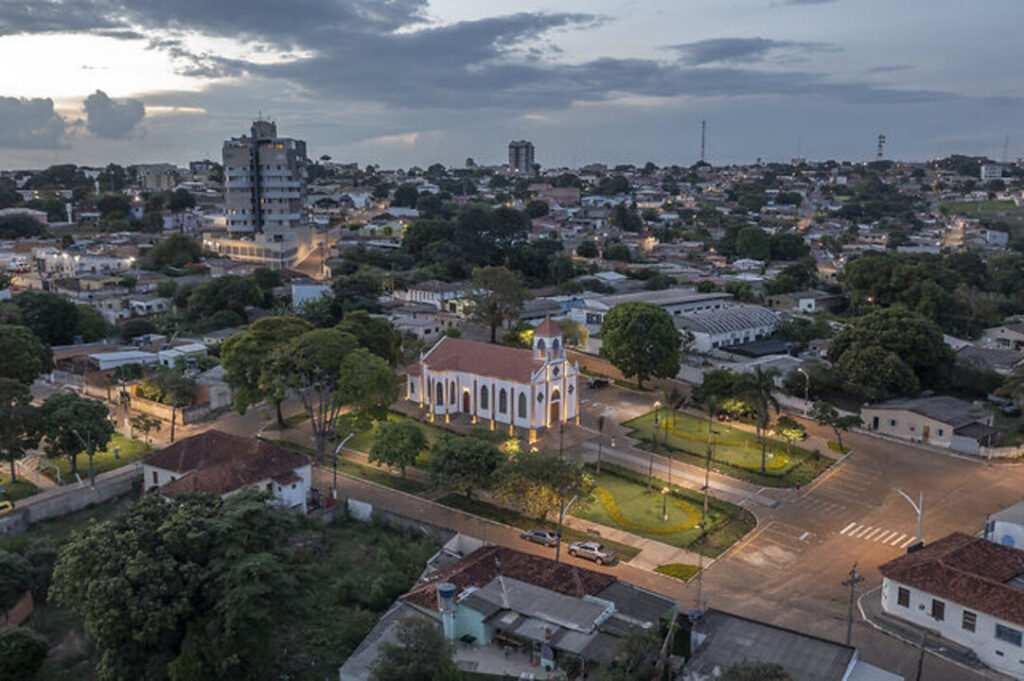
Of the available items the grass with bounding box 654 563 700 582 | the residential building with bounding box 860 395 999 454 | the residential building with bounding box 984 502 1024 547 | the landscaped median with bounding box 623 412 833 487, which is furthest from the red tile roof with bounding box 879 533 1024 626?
the residential building with bounding box 860 395 999 454

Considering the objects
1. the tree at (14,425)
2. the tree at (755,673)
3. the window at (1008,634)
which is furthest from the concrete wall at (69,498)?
the window at (1008,634)

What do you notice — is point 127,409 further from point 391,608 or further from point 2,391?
point 391,608

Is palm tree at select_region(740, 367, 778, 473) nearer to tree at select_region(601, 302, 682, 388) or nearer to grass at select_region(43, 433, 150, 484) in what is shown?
tree at select_region(601, 302, 682, 388)

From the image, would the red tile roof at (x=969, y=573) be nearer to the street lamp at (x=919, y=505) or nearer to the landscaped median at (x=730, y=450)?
the street lamp at (x=919, y=505)

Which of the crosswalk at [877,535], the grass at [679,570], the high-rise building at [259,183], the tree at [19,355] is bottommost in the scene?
the grass at [679,570]

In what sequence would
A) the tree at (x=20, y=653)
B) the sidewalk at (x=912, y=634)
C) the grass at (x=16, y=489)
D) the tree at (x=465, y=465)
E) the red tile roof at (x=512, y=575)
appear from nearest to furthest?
the tree at (x=20, y=653) → the sidewalk at (x=912, y=634) → the red tile roof at (x=512, y=575) → the tree at (x=465, y=465) → the grass at (x=16, y=489)

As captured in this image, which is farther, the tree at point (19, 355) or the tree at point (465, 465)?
the tree at point (19, 355)

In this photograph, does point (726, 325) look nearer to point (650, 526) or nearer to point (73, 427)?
point (650, 526)
